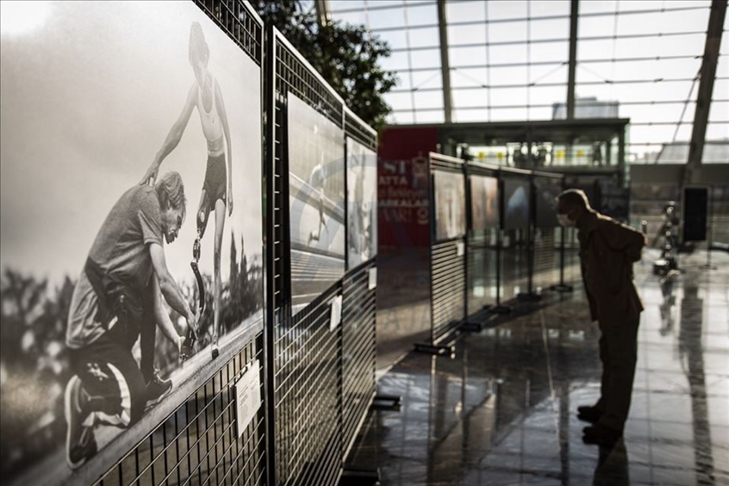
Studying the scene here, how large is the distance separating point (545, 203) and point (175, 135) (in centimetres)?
1119

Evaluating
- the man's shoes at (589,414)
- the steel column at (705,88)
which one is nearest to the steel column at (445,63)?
the steel column at (705,88)

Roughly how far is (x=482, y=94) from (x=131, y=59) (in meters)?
23.3

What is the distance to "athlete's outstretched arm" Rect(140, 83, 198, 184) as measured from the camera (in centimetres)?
132

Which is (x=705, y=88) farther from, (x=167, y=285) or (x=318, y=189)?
(x=167, y=285)

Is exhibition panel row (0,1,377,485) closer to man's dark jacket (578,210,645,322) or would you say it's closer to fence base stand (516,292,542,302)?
man's dark jacket (578,210,645,322)

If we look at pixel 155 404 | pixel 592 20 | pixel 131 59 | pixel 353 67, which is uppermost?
pixel 592 20

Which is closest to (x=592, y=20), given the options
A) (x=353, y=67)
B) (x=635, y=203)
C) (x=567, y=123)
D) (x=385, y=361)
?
(x=567, y=123)

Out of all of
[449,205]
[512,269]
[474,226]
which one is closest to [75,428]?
[449,205]

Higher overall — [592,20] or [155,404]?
[592,20]

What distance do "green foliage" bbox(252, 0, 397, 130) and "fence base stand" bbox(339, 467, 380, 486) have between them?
256 inches

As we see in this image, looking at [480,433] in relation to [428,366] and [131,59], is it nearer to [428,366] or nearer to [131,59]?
[428,366]

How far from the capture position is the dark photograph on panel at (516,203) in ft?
33.5

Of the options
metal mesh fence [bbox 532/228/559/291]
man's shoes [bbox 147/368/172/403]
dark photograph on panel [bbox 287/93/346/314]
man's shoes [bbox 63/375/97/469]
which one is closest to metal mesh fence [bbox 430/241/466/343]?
dark photograph on panel [bbox 287/93/346/314]

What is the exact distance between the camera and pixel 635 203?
23.4 metres
